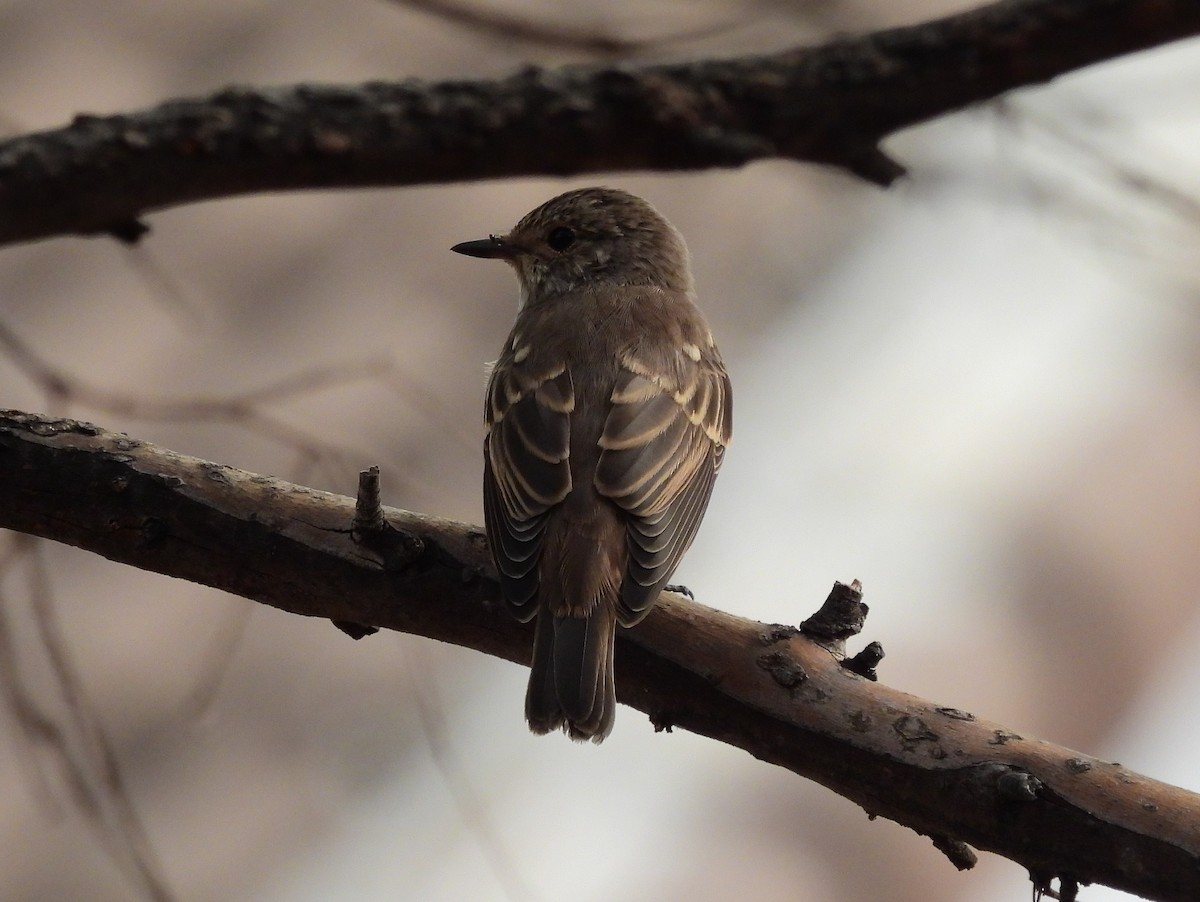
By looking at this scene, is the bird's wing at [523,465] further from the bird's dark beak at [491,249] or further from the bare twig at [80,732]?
the bare twig at [80,732]

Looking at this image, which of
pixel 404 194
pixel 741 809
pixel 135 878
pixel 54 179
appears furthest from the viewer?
pixel 404 194

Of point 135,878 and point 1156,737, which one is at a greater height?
point 1156,737

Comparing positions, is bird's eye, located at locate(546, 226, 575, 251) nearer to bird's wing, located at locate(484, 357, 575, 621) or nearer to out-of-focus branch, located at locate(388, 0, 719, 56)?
bird's wing, located at locate(484, 357, 575, 621)

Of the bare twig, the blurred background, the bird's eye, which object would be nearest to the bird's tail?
the blurred background

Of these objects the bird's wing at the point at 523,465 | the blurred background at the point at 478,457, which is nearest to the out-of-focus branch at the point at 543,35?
the blurred background at the point at 478,457

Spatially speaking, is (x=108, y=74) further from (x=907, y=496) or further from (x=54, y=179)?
(x=907, y=496)

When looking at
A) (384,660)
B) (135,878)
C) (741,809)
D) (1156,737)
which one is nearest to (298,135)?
(135,878)
